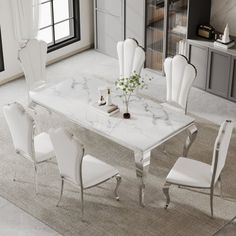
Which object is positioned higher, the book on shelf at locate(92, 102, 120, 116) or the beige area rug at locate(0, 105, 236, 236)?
the book on shelf at locate(92, 102, 120, 116)

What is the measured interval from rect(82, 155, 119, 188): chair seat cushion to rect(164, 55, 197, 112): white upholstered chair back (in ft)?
4.64

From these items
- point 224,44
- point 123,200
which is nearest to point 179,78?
point 224,44

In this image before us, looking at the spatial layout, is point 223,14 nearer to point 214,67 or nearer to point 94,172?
point 214,67

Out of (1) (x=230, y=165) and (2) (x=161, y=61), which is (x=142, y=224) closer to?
(1) (x=230, y=165)

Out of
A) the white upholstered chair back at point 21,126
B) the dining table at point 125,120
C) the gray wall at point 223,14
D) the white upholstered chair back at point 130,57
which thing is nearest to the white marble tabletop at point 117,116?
the dining table at point 125,120

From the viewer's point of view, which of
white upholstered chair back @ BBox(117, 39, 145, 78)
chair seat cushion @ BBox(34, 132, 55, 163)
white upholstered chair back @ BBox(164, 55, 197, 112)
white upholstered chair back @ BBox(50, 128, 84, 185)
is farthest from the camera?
white upholstered chair back @ BBox(117, 39, 145, 78)

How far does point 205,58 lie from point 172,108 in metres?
1.50

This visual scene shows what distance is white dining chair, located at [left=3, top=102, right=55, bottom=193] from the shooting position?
6.02 metres

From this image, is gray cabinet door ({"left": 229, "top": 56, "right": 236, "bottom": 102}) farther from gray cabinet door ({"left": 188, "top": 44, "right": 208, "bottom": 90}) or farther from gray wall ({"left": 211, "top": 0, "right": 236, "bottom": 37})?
gray wall ({"left": 211, "top": 0, "right": 236, "bottom": 37})

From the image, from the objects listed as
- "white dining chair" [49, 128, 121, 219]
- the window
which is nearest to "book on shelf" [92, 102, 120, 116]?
"white dining chair" [49, 128, 121, 219]

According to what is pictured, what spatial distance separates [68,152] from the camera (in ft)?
18.7

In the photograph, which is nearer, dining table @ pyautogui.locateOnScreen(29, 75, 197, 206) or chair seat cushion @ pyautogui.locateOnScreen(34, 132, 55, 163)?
dining table @ pyautogui.locateOnScreen(29, 75, 197, 206)

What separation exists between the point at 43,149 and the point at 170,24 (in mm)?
3033

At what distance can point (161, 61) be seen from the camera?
8.85 meters
